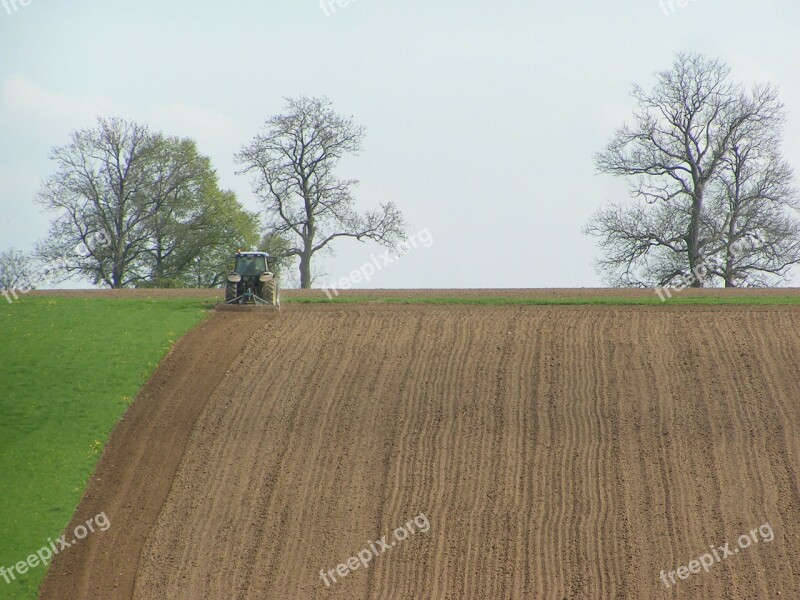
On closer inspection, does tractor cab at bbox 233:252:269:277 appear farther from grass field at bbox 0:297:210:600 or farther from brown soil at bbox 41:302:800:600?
brown soil at bbox 41:302:800:600

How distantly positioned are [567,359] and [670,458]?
5617 millimetres

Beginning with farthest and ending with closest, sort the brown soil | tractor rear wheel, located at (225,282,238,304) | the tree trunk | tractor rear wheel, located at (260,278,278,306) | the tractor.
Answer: the tree trunk < tractor rear wheel, located at (225,282,238,304) < the tractor < tractor rear wheel, located at (260,278,278,306) < the brown soil

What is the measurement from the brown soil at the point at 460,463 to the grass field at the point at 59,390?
0.64m

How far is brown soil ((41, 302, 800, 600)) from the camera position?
23047 mm

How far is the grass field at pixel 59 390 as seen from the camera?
80.3 ft

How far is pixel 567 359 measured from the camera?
3145 centimetres

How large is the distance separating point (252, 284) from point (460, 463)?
14.1 m

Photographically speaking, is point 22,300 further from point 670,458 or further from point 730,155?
point 730,155

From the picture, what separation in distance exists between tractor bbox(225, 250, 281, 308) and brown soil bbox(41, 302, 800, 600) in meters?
3.44

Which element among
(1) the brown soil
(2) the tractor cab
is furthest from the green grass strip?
(1) the brown soil

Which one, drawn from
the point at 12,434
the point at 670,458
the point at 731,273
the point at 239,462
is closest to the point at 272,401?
the point at 239,462

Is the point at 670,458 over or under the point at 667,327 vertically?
under

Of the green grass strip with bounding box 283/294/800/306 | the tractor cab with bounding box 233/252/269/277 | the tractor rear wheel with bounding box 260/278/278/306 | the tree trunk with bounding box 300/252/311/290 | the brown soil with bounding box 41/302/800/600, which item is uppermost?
the tree trunk with bounding box 300/252/311/290

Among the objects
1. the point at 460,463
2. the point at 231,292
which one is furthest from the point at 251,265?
the point at 460,463
